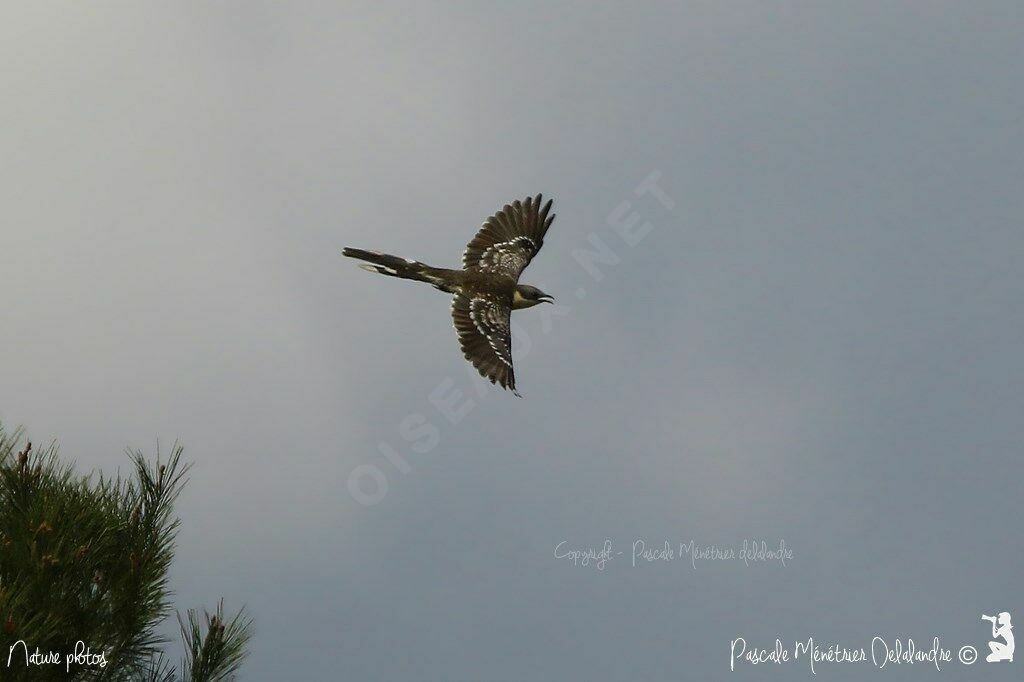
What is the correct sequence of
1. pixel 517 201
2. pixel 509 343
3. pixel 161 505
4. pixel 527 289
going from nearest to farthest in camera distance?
pixel 161 505 → pixel 509 343 → pixel 527 289 → pixel 517 201

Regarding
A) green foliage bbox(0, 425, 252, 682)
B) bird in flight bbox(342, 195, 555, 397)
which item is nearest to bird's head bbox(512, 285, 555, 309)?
bird in flight bbox(342, 195, 555, 397)

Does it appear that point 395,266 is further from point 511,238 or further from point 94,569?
point 94,569

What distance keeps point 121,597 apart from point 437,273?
6228 millimetres

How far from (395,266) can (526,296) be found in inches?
72.7

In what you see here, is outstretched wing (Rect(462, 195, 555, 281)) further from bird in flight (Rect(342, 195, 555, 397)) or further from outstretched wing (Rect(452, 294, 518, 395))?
outstretched wing (Rect(452, 294, 518, 395))

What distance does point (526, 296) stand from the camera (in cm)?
1488

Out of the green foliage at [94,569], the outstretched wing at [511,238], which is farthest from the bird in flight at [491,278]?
the green foliage at [94,569]

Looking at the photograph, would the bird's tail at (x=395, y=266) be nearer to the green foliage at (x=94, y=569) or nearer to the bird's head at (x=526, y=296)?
the bird's head at (x=526, y=296)

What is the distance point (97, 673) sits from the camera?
9312 mm

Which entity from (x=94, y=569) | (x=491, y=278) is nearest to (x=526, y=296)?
(x=491, y=278)

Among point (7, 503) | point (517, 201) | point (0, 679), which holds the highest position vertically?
point (517, 201)

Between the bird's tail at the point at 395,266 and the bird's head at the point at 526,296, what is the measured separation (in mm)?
1079

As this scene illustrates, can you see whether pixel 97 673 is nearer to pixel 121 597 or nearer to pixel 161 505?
pixel 121 597

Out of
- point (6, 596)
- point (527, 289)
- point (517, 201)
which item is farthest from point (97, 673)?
point (517, 201)
